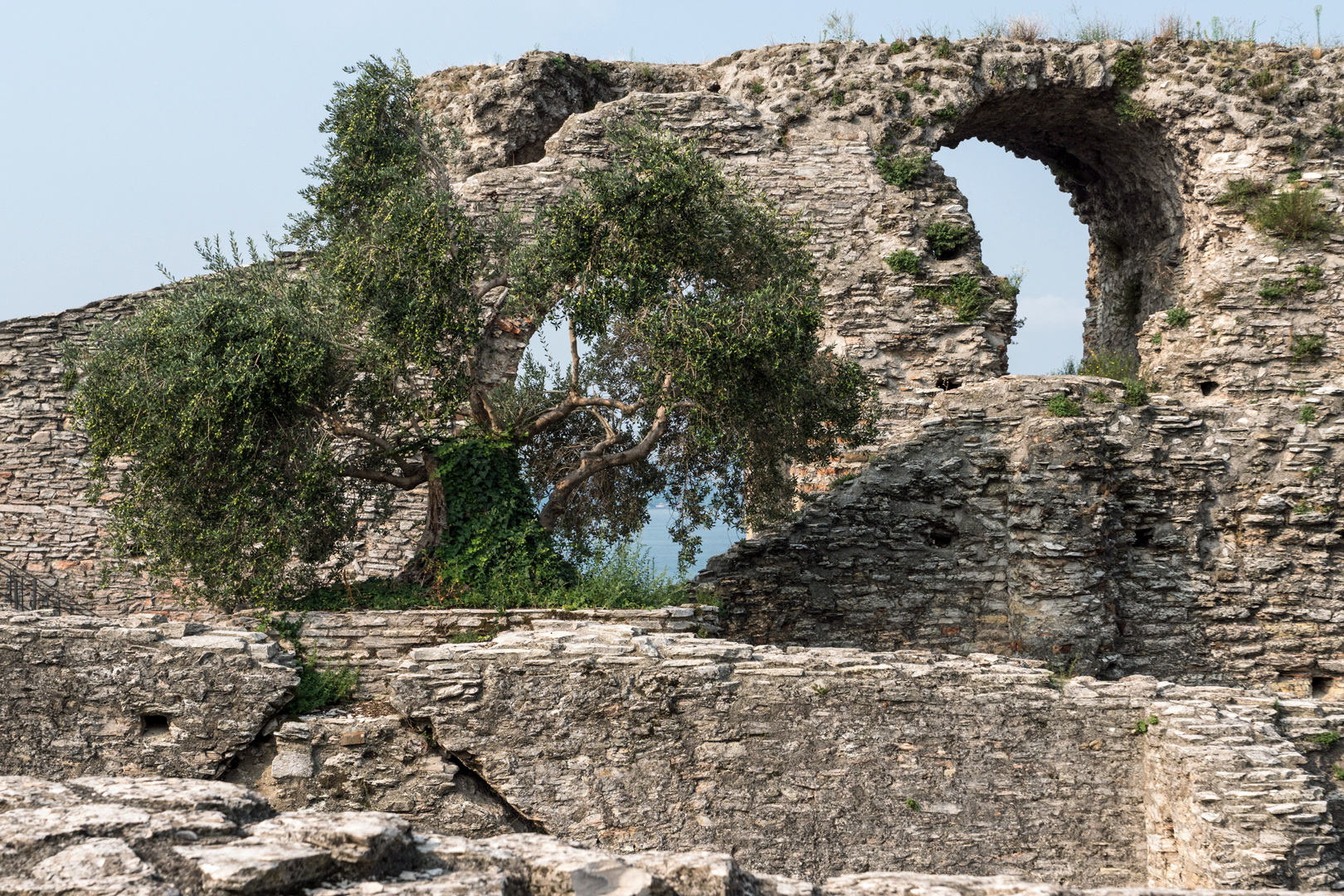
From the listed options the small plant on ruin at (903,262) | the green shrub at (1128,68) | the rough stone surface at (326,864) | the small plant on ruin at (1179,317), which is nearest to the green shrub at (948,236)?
the small plant on ruin at (903,262)

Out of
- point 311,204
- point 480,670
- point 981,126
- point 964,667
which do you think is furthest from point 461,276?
point 981,126

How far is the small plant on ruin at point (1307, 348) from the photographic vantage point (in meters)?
14.9

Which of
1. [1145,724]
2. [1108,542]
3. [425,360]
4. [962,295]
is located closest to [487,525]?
[425,360]

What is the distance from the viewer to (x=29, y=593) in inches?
636

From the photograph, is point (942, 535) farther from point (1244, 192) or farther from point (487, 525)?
point (1244, 192)

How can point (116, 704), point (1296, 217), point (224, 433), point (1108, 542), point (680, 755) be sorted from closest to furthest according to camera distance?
1. point (116, 704)
2. point (680, 755)
3. point (224, 433)
4. point (1108, 542)
5. point (1296, 217)

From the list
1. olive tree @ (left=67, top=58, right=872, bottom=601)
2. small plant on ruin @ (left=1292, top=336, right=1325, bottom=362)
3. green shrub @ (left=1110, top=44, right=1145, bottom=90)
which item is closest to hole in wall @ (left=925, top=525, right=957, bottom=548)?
olive tree @ (left=67, top=58, right=872, bottom=601)

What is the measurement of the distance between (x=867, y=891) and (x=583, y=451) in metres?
10.1

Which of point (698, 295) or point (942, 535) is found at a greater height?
→ point (698, 295)

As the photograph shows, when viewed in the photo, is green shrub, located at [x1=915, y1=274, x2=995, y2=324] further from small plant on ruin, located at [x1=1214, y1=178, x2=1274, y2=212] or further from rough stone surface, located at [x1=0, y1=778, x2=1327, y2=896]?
rough stone surface, located at [x1=0, y1=778, x2=1327, y2=896]

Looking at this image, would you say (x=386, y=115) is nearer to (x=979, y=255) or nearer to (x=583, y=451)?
(x=583, y=451)

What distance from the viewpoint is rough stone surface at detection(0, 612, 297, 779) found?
344 inches

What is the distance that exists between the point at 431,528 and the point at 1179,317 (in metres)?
10.9

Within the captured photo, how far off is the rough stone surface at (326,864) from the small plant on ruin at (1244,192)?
13.9 metres
